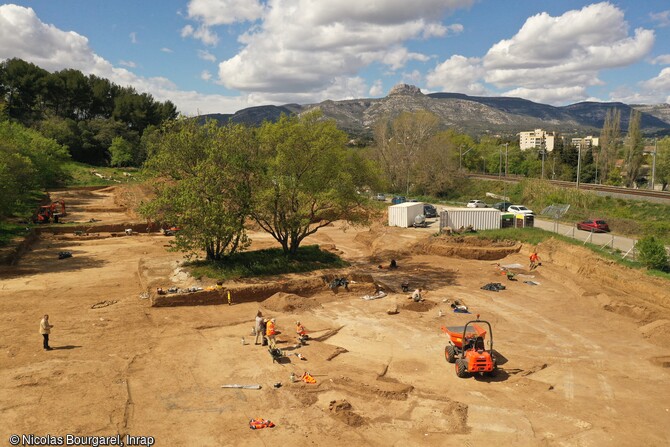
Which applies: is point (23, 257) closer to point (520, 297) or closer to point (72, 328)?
point (72, 328)

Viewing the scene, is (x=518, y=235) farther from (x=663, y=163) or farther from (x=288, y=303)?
(x=663, y=163)

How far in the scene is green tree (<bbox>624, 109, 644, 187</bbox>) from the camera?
3169 inches

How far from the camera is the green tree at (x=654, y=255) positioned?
27.2 m

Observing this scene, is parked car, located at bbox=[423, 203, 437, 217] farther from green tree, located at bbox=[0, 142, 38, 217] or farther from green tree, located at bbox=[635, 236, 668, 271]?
green tree, located at bbox=[0, 142, 38, 217]

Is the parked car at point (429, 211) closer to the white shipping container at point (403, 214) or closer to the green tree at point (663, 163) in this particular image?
the white shipping container at point (403, 214)

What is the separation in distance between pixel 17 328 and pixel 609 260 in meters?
33.5

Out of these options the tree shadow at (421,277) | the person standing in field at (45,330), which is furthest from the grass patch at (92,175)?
the person standing in field at (45,330)

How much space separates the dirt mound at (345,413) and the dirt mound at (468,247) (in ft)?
87.7

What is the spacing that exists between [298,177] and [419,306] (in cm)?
1136

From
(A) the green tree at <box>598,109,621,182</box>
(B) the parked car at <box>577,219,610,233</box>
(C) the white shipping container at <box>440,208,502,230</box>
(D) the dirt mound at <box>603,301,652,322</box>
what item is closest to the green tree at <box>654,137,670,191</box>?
(A) the green tree at <box>598,109,621,182</box>

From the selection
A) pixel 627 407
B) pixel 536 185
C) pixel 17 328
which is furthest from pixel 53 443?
pixel 536 185

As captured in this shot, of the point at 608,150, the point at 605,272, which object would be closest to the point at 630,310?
the point at 605,272

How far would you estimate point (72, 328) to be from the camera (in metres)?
19.7

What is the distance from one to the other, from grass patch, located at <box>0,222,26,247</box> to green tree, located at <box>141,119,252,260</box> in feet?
50.1
